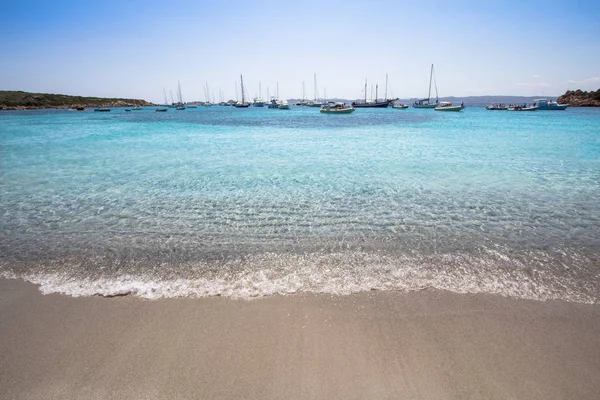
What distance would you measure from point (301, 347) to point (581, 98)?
17958cm

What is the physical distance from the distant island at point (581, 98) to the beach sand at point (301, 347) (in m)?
162

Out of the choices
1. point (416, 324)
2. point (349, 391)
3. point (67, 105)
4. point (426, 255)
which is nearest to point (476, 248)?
point (426, 255)

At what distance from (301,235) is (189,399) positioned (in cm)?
449

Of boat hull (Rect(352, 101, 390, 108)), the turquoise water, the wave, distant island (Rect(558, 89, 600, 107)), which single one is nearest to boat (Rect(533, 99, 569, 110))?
distant island (Rect(558, 89, 600, 107))

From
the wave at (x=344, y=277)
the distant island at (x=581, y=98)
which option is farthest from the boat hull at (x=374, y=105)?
the wave at (x=344, y=277)

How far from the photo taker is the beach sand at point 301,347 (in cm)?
331

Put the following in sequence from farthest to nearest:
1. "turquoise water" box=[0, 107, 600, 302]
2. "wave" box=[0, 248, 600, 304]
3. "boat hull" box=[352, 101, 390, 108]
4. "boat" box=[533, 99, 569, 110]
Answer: "boat hull" box=[352, 101, 390, 108] → "boat" box=[533, 99, 569, 110] → "turquoise water" box=[0, 107, 600, 302] → "wave" box=[0, 248, 600, 304]

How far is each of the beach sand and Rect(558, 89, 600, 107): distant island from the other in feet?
530

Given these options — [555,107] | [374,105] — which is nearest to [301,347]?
[555,107]

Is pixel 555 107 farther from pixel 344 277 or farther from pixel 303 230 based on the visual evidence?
pixel 344 277

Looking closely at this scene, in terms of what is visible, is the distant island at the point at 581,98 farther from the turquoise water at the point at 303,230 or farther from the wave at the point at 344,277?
the wave at the point at 344,277

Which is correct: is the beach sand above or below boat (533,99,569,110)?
below

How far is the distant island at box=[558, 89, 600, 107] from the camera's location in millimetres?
116600

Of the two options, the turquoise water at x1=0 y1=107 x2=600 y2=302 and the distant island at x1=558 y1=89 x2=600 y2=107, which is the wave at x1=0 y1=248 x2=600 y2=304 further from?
the distant island at x1=558 y1=89 x2=600 y2=107
